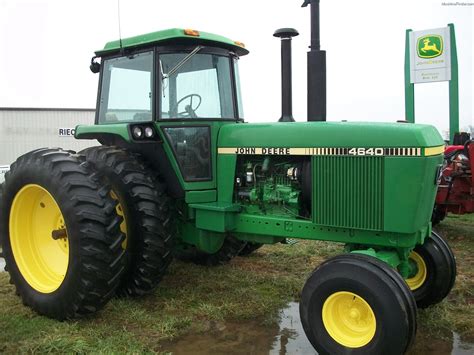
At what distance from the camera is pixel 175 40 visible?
4141 mm

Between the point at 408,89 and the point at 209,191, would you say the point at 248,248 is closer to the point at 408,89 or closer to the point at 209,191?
the point at 209,191

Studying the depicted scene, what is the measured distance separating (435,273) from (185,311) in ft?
6.93

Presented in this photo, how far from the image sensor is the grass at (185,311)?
11.7 ft

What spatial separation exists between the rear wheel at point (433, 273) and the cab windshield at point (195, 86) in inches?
79.6

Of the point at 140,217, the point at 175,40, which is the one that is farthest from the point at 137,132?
the point at 175,40

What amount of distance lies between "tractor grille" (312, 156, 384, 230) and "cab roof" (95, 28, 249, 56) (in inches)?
54.0

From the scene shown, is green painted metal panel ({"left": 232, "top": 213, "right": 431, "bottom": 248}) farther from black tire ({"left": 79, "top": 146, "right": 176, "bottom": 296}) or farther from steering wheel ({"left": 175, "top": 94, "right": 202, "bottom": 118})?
steering wheel ({"left": 175, "top": 94, "right": 202, "bottom": 118})

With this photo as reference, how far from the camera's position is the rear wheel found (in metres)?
4.22

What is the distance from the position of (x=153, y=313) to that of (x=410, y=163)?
234 centimetres

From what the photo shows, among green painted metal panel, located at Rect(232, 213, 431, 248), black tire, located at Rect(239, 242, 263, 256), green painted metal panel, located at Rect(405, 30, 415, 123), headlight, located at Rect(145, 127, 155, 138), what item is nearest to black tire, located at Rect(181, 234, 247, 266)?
black tire, located at Rect(239, 242, 263, 256)

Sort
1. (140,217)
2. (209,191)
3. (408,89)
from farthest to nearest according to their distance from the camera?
(408,89)
(209,191)
(140,217)

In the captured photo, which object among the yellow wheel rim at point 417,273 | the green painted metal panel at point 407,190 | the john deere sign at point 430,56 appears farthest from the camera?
the john deere sign at point 430,56

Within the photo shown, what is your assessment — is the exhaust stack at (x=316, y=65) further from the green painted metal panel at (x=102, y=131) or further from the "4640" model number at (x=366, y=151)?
the green painted metal panel at (x=102, y=131)

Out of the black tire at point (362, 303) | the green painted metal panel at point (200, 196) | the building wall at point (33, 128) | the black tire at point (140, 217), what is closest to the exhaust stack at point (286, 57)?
the green painted metal panel at point (200, 196)
